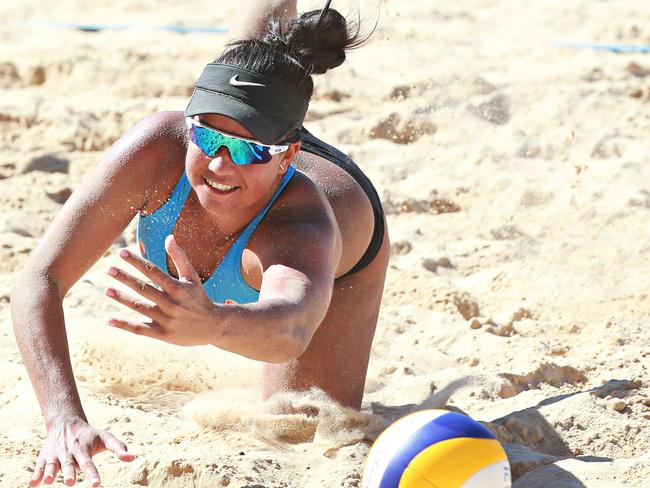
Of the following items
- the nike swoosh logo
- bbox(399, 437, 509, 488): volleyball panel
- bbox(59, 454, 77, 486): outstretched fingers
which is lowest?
bbox(399, 437, 509, 488): volleyball panel

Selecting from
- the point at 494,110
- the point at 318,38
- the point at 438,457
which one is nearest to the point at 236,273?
the point at 318,38

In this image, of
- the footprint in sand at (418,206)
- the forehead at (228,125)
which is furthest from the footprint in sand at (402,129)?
the forehead at (228,125)

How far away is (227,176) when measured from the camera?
2.56m

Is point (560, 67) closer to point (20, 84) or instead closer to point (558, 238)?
point (558, 238)

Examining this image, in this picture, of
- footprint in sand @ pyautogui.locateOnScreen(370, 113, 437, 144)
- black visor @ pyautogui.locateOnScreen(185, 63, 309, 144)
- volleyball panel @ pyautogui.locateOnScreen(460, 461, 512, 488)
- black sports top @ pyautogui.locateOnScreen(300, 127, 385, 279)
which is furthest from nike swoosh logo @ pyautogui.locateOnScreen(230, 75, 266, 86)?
footprint in sand @ pyautogui.locateOnScreen(370, 113, 437, 144)

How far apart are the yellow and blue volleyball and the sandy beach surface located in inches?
11.5

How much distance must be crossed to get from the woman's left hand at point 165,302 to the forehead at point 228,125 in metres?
0.60

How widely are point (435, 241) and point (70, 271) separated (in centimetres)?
258

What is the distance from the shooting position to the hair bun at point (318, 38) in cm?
274

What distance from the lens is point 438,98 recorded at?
248 inches

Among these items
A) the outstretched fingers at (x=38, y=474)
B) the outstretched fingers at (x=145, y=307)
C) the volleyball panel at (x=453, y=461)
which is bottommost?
the volleyball panel at (x=453, y=461)

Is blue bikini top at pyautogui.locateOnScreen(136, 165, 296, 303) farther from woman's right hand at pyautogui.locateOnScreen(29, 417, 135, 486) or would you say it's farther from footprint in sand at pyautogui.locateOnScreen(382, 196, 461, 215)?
footprint in sand at pyautogui.locateOnScreen(382, 196, 461, 215)

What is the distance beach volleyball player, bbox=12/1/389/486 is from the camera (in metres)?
2.28

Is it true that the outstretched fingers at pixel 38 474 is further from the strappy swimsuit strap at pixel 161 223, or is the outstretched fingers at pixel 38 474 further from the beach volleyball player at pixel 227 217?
the strappy swimsuit strap at pixel 161 223
